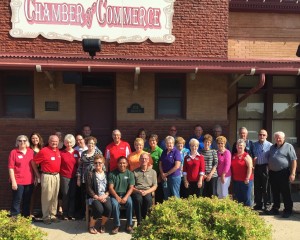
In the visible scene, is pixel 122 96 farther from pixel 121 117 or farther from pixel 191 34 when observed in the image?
pixel 191 34

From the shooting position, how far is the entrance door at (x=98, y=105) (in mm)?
8648

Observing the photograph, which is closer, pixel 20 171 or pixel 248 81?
pixel 20 171

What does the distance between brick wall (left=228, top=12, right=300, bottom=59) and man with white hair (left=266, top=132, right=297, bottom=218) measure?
335 cm

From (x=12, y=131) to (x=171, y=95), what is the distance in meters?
3.71

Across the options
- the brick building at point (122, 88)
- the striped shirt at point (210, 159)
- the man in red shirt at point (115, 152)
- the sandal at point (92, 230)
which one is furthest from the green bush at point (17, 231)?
the brick building at point (122, 88)

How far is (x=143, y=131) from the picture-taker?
25.7 feet

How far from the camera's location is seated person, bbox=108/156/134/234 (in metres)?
6.51

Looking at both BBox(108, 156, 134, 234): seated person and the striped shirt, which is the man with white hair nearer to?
the striped shirt

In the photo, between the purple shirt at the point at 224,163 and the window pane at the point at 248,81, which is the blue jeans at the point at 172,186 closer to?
the purple shirt at the point at 224,163

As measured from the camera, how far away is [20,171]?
691cm

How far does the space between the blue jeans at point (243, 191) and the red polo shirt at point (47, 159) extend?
3.51 m

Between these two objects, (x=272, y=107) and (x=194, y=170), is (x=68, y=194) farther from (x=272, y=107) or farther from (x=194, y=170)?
(x=272, y=107)

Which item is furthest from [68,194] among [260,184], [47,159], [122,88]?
[260,184]

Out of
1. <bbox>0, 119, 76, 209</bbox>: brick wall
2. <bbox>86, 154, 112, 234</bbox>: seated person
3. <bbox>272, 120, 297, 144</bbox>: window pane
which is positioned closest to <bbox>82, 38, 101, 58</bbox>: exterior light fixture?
<bbox>0, 119, 76, 209</bbox>: brick wall
